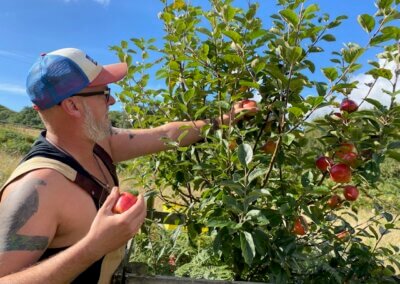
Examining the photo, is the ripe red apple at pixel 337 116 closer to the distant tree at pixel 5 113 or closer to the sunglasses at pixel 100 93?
the sunglasses at pixel 100 93

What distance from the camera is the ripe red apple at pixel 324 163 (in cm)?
197

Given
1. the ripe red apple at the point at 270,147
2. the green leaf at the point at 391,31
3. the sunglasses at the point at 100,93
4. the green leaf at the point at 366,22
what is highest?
the green leaf at the point at 366,22

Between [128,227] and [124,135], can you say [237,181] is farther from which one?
[124,135]

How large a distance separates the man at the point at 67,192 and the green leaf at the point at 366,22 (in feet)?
2.15

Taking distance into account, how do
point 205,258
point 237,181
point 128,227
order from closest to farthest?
point 128,227, point 237,181, point 205,258

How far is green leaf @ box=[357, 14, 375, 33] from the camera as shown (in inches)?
65.7

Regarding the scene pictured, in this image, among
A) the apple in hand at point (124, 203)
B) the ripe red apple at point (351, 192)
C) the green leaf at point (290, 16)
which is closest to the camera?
the apple in hand at point (124, 203)

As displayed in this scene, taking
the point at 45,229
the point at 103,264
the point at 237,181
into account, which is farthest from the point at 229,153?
the point at 45,229

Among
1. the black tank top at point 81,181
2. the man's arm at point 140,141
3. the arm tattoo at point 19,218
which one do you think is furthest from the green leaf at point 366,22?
the arm tattoo at point 19,218

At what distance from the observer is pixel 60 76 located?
1.75 meters

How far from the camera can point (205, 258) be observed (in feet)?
6.95

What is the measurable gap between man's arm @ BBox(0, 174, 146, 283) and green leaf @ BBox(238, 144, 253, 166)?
46cm

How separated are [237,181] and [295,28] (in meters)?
0.66

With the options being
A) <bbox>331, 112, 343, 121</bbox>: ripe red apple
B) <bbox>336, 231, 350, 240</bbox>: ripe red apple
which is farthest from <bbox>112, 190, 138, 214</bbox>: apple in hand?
<bbox>336, 231, 350, 240</bbox>: ripe red apple
